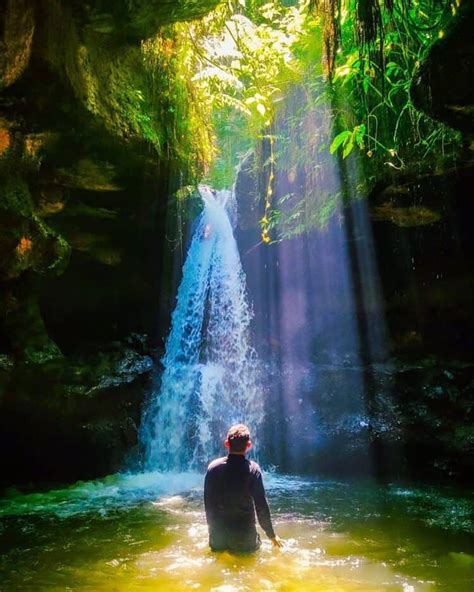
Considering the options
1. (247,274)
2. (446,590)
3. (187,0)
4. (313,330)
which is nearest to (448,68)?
(187,0)

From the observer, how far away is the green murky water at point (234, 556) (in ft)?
14.5

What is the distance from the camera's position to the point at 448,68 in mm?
4242

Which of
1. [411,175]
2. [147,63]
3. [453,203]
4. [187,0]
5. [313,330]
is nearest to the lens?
[187,0]

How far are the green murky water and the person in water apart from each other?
0.25 m

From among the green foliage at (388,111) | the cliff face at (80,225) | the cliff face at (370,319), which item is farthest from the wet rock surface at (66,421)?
the green foliage at (388,111)

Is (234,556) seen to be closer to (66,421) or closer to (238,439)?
(238,439)

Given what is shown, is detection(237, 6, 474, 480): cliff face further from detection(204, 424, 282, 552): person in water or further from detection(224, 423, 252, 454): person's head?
detection(204, 424, 282, 552): person in water

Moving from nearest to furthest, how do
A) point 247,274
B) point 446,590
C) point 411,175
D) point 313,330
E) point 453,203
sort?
1. point 446,590
2. point 411,175
3. point 453,203
4. point 313,330
5. point 247,274

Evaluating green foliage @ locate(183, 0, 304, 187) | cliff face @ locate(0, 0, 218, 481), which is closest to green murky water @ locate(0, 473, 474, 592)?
cliff face @ locate(0, 0, 218, 481)

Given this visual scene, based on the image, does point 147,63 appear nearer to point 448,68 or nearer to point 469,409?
point 448,68

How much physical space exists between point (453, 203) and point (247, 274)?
19.5 ft

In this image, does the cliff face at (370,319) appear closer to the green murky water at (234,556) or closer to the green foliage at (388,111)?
the green foliage at (388,111)

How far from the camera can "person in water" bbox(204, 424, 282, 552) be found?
4527 mm

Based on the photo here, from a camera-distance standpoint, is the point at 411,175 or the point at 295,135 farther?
the point at 295,135
